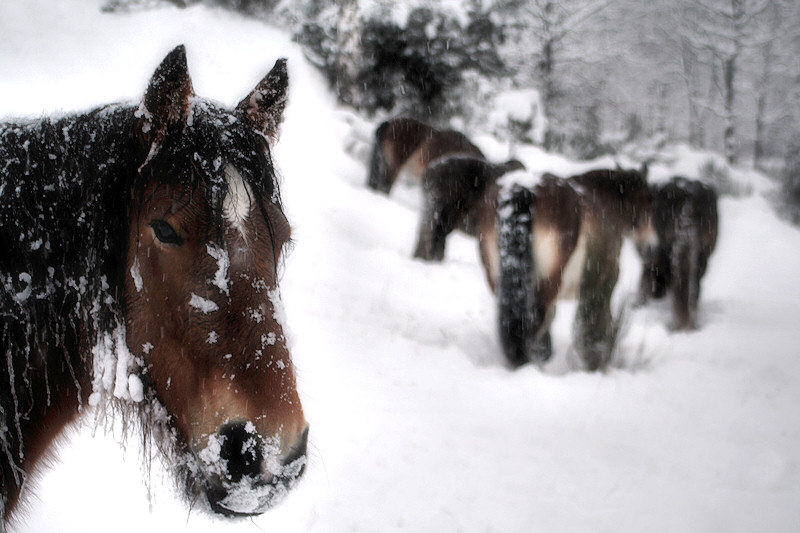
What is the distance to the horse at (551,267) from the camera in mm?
3059

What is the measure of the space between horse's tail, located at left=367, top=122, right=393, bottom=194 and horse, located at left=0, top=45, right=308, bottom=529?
6.31 m

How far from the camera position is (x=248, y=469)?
2.96ft

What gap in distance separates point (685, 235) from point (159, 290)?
4.71m

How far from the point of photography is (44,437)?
122cm

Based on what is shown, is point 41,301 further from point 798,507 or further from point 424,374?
point 798,507

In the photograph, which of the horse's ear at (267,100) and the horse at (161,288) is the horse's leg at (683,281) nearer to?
the horse's ear at (267,100)

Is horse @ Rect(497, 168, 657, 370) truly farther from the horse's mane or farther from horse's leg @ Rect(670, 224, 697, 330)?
the horse's mane

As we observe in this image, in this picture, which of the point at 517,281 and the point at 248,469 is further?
the point at 517,281

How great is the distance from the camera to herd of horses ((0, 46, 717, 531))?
3.05 feet

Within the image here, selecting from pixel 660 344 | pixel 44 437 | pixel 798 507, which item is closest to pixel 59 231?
pixel 44 437

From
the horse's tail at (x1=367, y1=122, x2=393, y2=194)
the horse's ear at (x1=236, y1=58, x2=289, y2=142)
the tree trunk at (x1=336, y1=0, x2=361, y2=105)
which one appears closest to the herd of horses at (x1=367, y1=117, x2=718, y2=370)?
the horse's ear at (x1=236, y1=58, x2=289, y2=142)

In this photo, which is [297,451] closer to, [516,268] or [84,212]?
[84,212]

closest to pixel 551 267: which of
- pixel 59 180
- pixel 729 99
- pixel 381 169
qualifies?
pixel 59 180

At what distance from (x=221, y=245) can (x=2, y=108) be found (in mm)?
4221
